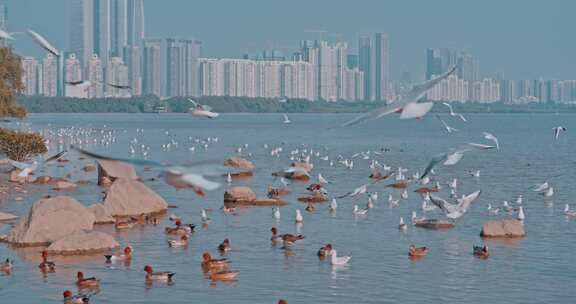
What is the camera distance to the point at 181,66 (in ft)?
449

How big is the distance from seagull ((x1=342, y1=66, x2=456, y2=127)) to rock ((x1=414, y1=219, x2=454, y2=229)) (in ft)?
66.1

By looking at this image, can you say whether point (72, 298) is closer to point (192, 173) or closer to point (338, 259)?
point (338, 259)

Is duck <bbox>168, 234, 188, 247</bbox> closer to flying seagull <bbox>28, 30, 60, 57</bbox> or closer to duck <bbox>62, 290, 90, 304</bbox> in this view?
duck <bbox>62, 290, 90, 304</bbox>

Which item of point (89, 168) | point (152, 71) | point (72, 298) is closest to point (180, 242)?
point (72, 298)

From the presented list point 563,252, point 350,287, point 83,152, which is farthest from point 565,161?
point 83,152

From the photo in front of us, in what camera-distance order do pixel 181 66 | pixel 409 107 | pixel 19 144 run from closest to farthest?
pixel 409 107
pixel 19 144
pixel 181 66

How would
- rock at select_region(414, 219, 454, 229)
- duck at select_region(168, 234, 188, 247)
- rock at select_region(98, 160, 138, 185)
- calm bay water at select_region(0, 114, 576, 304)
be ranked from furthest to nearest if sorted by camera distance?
rock at select_region(98, 160, 138, 185), rock at select_region(414, 219, 454, 229), duck at select_region(168, 234, 188, 247), calm bay water at select_region(0, 114, 576, 304)

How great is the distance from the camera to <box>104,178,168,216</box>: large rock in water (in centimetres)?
3055

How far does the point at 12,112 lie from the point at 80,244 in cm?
2951

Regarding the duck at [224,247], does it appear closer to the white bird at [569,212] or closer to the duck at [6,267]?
the duck at [6,267]

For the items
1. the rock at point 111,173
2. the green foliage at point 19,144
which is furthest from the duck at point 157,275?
the green foliage at point 19,144

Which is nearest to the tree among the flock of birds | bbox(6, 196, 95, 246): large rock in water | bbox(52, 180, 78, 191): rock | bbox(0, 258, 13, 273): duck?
bbox(52, 180, 78, 191): rock

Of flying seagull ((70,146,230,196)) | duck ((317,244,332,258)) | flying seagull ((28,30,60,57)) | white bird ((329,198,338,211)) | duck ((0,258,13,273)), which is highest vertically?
flying seagull ((28,30,60,57))

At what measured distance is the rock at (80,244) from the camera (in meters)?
23.7
